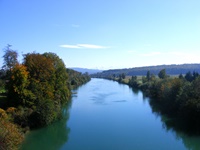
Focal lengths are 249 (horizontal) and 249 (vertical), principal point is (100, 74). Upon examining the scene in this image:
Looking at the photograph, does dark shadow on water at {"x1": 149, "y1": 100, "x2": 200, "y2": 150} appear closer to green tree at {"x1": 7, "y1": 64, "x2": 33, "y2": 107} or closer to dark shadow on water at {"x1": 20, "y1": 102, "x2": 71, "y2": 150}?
dark shadow on water at {"x1": 20, "y1": 102, "x2": 71, "y2": 150}

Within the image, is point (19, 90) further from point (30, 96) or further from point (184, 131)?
point (184, 131)

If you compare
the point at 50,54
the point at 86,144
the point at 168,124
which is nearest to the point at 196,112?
the point at 168,124

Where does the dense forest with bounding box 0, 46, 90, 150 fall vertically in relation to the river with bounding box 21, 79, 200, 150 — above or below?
above

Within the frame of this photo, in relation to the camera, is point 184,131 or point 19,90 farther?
point 19,90

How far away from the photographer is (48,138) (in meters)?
23.6

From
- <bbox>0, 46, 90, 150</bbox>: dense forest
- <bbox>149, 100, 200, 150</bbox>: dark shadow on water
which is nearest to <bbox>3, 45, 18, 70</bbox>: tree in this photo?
<bbox>0, 46, 90, 150</bbox>: dense forest

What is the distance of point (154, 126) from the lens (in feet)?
93.0

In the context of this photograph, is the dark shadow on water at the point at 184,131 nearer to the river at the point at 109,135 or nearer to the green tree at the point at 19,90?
the river at the point at 109,135

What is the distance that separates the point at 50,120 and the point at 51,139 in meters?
3.39

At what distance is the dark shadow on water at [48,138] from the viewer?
2098 cm

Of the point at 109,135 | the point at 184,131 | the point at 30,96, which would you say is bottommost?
the point at 184,131

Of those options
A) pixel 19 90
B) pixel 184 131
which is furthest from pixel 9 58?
pixel 184 131

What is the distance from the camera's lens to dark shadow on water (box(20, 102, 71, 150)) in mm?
20978

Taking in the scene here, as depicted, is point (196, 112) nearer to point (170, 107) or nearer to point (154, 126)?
point (154, 126)
